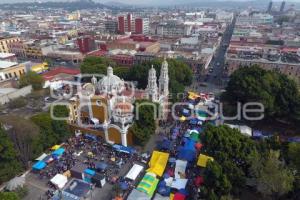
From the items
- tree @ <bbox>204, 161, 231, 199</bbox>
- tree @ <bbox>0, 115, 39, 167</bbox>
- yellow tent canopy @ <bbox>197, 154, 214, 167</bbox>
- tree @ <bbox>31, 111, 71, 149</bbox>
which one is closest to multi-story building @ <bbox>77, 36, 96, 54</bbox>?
tree @ <bbox>31, 111, 71, 149</bbox>

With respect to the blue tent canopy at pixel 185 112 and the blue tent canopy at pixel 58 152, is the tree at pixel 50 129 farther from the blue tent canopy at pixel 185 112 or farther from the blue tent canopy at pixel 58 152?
the blue tent canopy at pixel 185 112

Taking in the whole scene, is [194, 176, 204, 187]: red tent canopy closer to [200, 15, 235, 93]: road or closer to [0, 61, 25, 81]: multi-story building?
[200, 15, 235, 93]: road

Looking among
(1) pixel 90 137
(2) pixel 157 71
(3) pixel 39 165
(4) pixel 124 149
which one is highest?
(2) pixel 157 71

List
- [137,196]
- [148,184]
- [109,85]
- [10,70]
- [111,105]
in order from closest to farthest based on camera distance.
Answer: [137,196] < [148,184] < [111,105] < [109,85] < [10,70]

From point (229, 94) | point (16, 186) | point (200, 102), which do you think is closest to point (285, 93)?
point (229, 94)

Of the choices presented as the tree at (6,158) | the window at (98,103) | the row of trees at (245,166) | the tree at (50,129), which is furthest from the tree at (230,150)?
the tree at (6,158)

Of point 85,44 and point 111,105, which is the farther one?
point 85,44

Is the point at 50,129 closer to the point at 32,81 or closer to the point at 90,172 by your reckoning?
the point at 90,172

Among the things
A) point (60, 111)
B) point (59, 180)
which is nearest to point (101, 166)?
point (59, 180)
